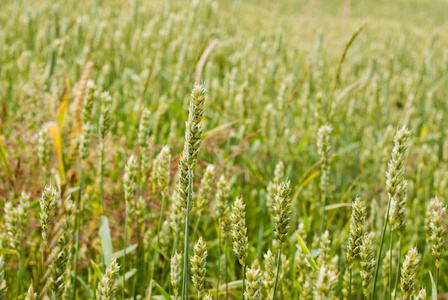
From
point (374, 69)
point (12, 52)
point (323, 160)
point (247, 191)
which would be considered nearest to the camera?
point (323, 160)

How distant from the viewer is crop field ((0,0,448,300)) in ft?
3.56

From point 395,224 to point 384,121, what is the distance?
311 centimetres

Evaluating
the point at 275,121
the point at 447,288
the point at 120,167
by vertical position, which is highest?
the point at 275,121

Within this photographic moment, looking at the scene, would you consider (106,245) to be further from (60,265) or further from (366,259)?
(366,259)

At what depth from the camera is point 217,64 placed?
4.18m

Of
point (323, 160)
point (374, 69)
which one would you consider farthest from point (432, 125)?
point (323, 160)

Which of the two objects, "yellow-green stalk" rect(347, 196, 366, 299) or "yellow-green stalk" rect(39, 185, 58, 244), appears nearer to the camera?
"yellow-green stalk" rect(39, 185, 58, 244)

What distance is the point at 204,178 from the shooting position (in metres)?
1.44

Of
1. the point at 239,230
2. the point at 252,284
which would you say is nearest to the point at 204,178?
the point at 239,230

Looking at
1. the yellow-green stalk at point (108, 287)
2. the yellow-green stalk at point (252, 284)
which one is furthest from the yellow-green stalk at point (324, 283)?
the yellow-green stalk at point (108, 287)

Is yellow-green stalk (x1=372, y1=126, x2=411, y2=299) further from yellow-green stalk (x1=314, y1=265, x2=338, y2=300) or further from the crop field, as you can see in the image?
yellow-green stalk (x1=314, y1=265, x2=338, y2=300)

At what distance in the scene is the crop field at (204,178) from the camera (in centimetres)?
108

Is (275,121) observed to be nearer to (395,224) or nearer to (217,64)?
(217,64)

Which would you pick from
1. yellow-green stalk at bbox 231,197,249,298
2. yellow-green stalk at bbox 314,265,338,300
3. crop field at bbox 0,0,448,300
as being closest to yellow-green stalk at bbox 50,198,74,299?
crop field at bbox 0,0,448,300
